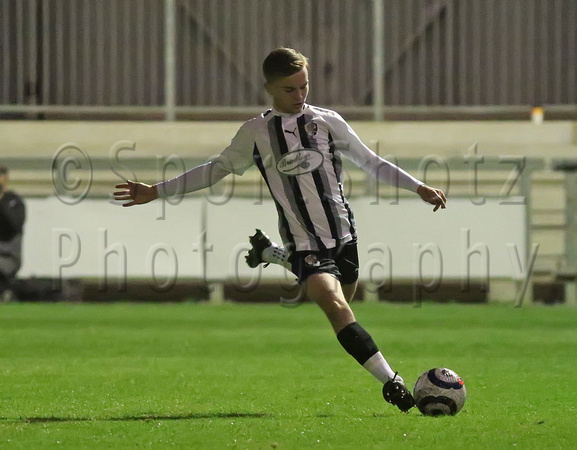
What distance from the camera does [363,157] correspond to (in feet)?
21.6

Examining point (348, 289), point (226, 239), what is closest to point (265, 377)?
point (348, 289)

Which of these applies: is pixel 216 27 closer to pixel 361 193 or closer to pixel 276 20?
pixel 276 20

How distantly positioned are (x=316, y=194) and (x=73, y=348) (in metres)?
4.35

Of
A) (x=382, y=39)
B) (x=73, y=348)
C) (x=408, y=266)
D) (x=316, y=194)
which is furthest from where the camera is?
(x=382, y=39)

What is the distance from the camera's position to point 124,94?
57.2 ft

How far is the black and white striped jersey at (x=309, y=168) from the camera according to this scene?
21.5 feet

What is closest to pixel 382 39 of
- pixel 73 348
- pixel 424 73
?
pixel 424 73

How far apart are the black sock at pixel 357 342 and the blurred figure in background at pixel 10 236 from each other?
9356mm

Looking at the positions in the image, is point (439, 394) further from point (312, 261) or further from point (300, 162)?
point (300, 162)

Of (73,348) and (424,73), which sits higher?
(424,73)

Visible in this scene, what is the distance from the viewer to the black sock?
6.28 metres
